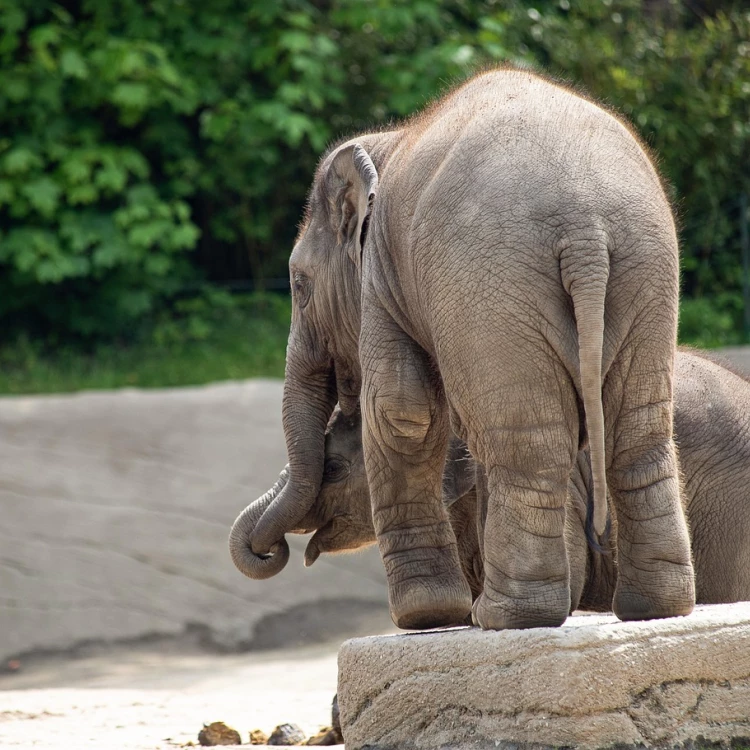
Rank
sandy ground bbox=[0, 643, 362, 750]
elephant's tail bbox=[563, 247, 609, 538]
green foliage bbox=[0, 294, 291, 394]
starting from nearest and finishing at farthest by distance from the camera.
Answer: elephant's tail bbox=[563, 247, 609, 538] → sandy ground bbox=[0, 643, 362, 750] → green foliage bbox=[0, 294, 291, 394]

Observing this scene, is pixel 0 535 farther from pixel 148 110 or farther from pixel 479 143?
pixel 479 143

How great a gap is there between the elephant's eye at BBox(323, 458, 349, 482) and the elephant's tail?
150 centimetres

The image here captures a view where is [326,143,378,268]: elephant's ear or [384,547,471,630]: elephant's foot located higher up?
[326,143,378,268]: elephant's ear

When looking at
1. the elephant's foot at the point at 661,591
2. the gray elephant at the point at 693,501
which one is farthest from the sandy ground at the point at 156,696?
the elephant's foot at the point at 661,591

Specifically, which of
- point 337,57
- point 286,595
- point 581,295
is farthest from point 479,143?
point 337,57

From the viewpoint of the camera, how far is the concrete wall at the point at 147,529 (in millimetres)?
8148

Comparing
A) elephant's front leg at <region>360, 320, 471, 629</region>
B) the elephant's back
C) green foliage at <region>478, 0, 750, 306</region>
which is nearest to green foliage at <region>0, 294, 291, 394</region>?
green foliage at <region>478, 0, 750, 306</region>

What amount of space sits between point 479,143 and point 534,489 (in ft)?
2.58

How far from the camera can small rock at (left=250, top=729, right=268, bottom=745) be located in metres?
4.53

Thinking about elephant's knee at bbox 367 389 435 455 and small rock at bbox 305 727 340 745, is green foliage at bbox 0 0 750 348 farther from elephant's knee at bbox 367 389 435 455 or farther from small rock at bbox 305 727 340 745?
elephant's knee at bbox 367 389 435 455

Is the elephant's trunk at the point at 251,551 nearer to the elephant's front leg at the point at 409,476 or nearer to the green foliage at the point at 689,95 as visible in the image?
the elephant's front leg at the point at 409,476

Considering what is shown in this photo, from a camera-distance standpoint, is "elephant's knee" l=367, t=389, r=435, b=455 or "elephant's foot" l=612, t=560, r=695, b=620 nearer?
"elephant's foot" l=612, t=560, r=695, b=620

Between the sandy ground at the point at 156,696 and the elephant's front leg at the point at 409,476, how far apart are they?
1.20 meters

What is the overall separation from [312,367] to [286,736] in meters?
1.26
